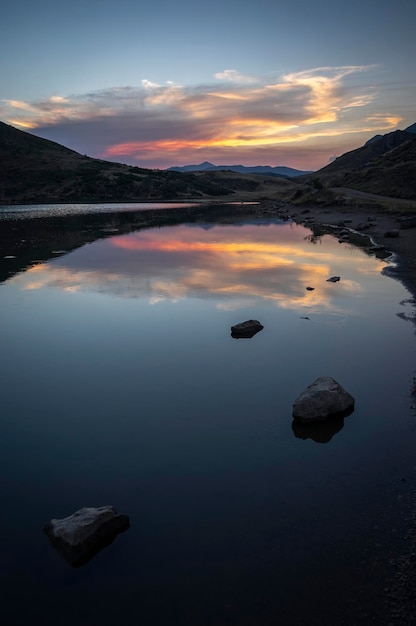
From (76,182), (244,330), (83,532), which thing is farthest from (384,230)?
(76,182)

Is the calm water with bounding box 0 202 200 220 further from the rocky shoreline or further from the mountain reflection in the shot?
the mountain reflection

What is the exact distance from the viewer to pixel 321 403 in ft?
33.7

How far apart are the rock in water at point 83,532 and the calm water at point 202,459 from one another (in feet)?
0.59

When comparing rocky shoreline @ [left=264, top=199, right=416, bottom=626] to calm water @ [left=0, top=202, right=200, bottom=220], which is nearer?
rocky shoreline @ [left=264, top=199, right=416, bottom=626]

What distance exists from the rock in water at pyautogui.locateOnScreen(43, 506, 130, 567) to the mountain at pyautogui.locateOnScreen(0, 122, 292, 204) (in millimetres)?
139095

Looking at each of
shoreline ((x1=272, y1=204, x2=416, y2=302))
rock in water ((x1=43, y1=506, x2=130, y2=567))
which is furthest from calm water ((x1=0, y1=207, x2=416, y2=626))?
shoreline ((x1=272, y1=204, x2=416, y2=302))

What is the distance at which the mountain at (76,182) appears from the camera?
141 m

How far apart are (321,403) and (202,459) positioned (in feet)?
10.6

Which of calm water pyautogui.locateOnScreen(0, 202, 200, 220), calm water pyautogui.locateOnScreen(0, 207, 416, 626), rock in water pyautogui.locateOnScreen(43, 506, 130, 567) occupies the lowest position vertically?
calm water pyautogui.locateOnScreen(0, 207, 416, 626)

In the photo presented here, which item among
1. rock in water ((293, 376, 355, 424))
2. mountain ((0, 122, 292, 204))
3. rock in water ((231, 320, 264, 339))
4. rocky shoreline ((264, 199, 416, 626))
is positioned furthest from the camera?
mountain ((0, 122, 292, 204))

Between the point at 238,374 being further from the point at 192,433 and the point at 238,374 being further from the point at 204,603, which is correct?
the point at 204,603

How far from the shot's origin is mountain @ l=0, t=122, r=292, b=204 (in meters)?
141

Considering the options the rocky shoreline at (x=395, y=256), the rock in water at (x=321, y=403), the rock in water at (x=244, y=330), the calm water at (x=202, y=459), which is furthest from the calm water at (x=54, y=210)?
the rock in water at (x=321, y=403)

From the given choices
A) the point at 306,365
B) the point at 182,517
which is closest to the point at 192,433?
the point at 182,517
